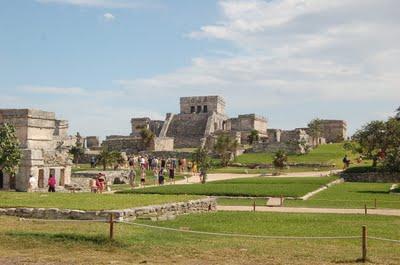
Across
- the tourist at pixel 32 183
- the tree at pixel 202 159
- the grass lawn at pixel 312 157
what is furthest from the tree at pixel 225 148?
the tourist at pixel 32 183

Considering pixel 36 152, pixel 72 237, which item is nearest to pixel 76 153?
pixel 36 152

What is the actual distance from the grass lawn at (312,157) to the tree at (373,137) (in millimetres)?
4241

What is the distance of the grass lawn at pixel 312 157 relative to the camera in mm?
57719

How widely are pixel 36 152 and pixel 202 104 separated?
64303mm

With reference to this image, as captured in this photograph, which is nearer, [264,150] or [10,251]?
[10,251]

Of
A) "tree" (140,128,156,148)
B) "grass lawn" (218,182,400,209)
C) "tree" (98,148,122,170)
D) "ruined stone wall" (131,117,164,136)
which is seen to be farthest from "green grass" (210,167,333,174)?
"ruined stone wall" (131,117,164,136)

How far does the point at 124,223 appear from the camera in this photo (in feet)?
54.0

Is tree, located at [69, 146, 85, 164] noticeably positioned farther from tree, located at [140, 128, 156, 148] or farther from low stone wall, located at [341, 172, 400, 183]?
low stone wall, located at [341, 172, 400, 183]

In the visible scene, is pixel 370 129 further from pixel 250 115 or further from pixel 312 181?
pixel 250 115

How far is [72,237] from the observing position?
47.6ft

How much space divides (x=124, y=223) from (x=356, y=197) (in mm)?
16331

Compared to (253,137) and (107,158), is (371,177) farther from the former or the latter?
(253,137)

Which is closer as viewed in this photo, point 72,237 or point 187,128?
point 72,237

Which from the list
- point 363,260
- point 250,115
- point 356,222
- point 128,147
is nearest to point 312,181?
point 356,222
